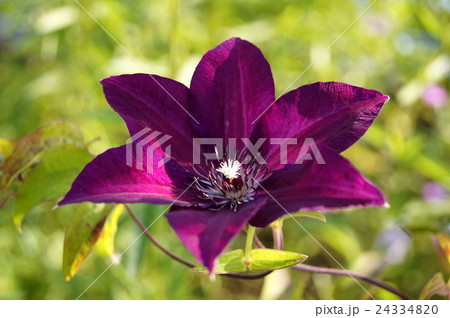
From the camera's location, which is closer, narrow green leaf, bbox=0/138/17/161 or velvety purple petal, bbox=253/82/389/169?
velvety purple petal, bbox=253/82/389/169

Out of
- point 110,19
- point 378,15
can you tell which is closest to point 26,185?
point 110,19

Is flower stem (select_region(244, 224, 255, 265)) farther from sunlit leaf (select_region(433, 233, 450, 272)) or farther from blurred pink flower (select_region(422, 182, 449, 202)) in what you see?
blurred pink flower (select_region(422, 182, 449, 202))

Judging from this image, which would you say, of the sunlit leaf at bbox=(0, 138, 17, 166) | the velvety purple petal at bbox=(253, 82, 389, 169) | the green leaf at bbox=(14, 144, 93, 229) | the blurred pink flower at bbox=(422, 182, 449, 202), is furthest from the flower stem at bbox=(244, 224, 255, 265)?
the blurred pink flower at bbox=(422, 182, 449, 202)

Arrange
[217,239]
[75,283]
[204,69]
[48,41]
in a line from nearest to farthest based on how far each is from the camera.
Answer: [217,239] → [204,69] → [75,283] → [48,41]

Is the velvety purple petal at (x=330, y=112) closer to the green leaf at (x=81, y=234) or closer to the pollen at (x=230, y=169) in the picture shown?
the pollen at (x=230, y=169)

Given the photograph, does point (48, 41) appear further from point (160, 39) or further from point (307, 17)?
point (307, 17)

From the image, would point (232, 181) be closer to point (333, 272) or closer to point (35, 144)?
point (333, 272)

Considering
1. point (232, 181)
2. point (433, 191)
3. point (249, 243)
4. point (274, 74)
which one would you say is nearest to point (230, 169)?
point (232, 181)
